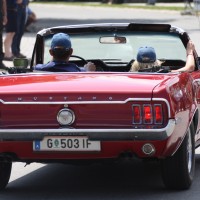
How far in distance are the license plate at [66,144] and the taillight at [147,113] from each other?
356 mm

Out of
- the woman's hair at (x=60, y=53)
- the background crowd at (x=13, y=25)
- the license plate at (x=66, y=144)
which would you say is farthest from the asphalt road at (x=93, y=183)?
the background crowd at (x=13, y=25)

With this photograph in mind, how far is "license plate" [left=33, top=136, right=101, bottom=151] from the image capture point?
25.4 feet

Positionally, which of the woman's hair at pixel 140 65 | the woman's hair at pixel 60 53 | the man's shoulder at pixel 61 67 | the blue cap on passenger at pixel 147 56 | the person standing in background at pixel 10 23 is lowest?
the person standing in background at pixel 10 23

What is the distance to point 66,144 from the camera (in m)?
7.77

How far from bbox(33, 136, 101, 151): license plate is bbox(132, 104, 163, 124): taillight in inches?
14.0

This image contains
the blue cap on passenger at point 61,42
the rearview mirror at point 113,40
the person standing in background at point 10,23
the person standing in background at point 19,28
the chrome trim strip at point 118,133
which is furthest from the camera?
the person standing in background at point 19,28

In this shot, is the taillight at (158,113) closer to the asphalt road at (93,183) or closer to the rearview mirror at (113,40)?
the asphalt road at (93,183)

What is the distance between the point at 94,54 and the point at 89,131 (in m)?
13.1

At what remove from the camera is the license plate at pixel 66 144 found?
774 cm

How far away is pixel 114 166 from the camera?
32.5 ft

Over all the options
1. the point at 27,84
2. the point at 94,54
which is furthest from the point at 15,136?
the point at 94,54

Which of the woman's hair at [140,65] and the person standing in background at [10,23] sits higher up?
the woman's hair at [140,65]

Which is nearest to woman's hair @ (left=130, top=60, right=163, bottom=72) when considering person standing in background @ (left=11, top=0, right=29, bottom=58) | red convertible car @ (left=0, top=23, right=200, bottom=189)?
red convertible car @ (left=0, top=23, right=200, bottom=189)

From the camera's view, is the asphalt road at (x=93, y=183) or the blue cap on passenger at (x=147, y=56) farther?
the blue cap on passenger at (x=147, y=56)
